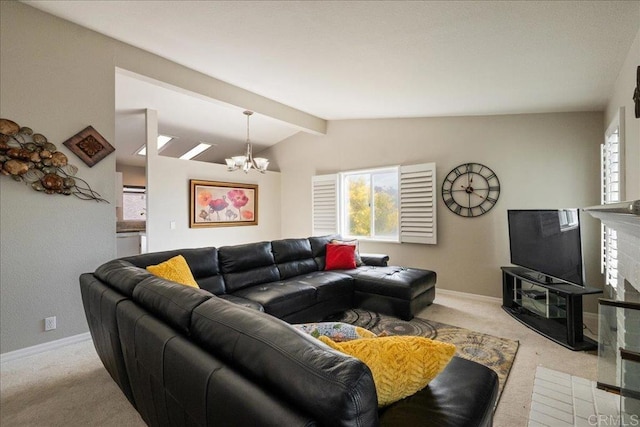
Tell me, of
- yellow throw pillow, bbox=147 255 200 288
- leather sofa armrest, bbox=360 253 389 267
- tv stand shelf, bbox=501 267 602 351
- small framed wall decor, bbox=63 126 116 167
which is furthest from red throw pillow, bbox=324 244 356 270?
small framed wall decor, bbox=63 126 116 167

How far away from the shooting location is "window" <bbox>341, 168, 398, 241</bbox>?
5156mm

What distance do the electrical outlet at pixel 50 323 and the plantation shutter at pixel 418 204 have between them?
14.2 feet

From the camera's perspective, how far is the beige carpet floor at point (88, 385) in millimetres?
1859

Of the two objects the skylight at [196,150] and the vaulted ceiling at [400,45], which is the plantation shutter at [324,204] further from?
the skylight at [196,150]

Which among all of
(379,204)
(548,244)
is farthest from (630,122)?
(379,204)

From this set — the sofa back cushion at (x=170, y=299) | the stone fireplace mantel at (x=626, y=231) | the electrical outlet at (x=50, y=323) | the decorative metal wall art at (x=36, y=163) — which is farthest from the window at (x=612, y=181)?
the electrical outlet at (x=50, y=323)

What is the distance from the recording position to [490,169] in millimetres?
4137

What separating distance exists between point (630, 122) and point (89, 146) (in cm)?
471

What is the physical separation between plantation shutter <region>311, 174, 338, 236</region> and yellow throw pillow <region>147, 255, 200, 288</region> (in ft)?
11.4

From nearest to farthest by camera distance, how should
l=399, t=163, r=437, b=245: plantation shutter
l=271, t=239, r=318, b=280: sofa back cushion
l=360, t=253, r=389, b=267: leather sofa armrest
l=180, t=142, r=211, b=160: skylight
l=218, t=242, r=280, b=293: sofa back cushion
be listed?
l=218, t=242, r=280, b=293: sofa back cushion
l=271, t=239, r=318, b=280: sofa back cushion
l=360, t=253, r=389, b=267: leather sofa armrest
l=399, t=163, r=437, b=245: plantation shutter
l=180, t=142, r=211, b=160: skylight

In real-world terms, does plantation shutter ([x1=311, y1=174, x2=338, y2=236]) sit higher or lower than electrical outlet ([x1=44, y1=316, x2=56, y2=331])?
higher

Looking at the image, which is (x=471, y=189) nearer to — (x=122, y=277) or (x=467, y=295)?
(x=467, y=295)

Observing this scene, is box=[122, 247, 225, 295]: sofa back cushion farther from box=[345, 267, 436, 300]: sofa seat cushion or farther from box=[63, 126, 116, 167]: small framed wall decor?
box=[345, 267, 436, 300]: sofa seat cushion

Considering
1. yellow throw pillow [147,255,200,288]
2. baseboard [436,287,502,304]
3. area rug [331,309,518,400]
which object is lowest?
area rug [331,309,518,400]
